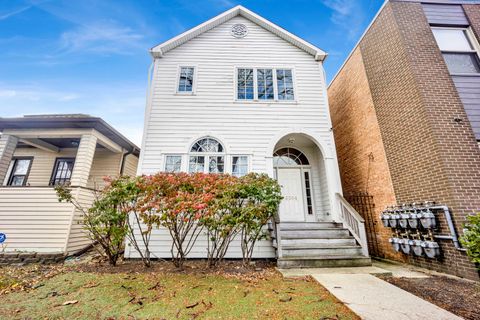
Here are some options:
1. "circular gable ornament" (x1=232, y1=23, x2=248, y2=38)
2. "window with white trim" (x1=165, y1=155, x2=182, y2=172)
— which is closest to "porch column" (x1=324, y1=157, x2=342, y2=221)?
"window with white trim" (x1=165, y1=155, x2=182, y2=172)

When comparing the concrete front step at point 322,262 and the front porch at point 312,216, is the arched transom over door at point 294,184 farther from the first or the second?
the concrete front step at point 322,262

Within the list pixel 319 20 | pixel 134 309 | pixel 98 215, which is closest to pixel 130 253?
pixel 98 215

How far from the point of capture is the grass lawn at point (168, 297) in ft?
8.10

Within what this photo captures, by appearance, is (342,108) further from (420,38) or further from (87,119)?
(87,119)

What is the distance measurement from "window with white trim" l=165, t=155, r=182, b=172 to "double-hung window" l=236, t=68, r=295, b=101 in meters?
3.15

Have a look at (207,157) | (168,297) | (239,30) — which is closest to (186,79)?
(239,30)

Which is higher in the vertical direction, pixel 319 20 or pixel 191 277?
pixel 319 20

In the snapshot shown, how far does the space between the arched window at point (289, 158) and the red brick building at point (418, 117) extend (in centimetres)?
205

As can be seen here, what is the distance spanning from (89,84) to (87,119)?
23.2 ft

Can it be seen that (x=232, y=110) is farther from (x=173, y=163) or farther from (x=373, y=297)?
(x=373, y=297)

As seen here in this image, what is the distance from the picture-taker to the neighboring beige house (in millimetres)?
5797

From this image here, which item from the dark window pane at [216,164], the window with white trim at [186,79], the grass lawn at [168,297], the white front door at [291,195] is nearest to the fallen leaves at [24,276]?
the grass lawn at [168,297]

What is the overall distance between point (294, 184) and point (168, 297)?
18.5 ft

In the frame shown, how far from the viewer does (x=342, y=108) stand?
8688 millimetres
